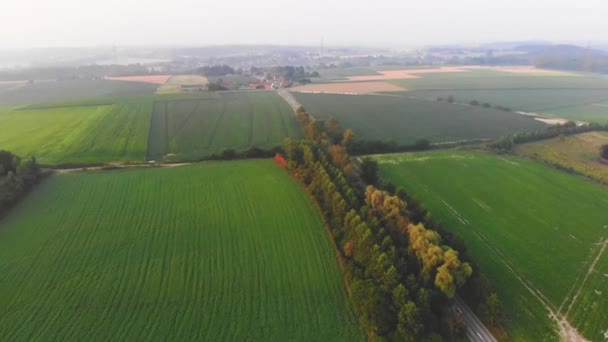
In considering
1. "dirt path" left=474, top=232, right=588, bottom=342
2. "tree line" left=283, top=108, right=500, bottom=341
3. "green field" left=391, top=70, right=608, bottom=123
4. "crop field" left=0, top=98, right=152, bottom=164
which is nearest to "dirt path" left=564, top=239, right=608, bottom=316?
"dirt path" left=474, top=232, right=588, bottom=342

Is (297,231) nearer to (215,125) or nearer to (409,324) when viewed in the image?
(409,324)

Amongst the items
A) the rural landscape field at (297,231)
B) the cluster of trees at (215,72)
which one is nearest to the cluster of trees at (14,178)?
the rural landscape field at (297,231)

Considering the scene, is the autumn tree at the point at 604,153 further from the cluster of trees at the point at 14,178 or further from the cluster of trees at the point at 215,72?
the cluster of trees at the point at 215,72

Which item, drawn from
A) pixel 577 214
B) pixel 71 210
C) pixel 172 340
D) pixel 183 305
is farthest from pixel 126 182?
pixel 577 214

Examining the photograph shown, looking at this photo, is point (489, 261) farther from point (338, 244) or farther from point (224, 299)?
point (224, 299)

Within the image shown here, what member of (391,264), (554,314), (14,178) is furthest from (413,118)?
(14,178)

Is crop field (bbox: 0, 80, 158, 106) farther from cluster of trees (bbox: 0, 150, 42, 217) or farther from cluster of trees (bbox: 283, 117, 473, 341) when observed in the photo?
cluster of trees (bbox: 283, 117, 473, 341)
